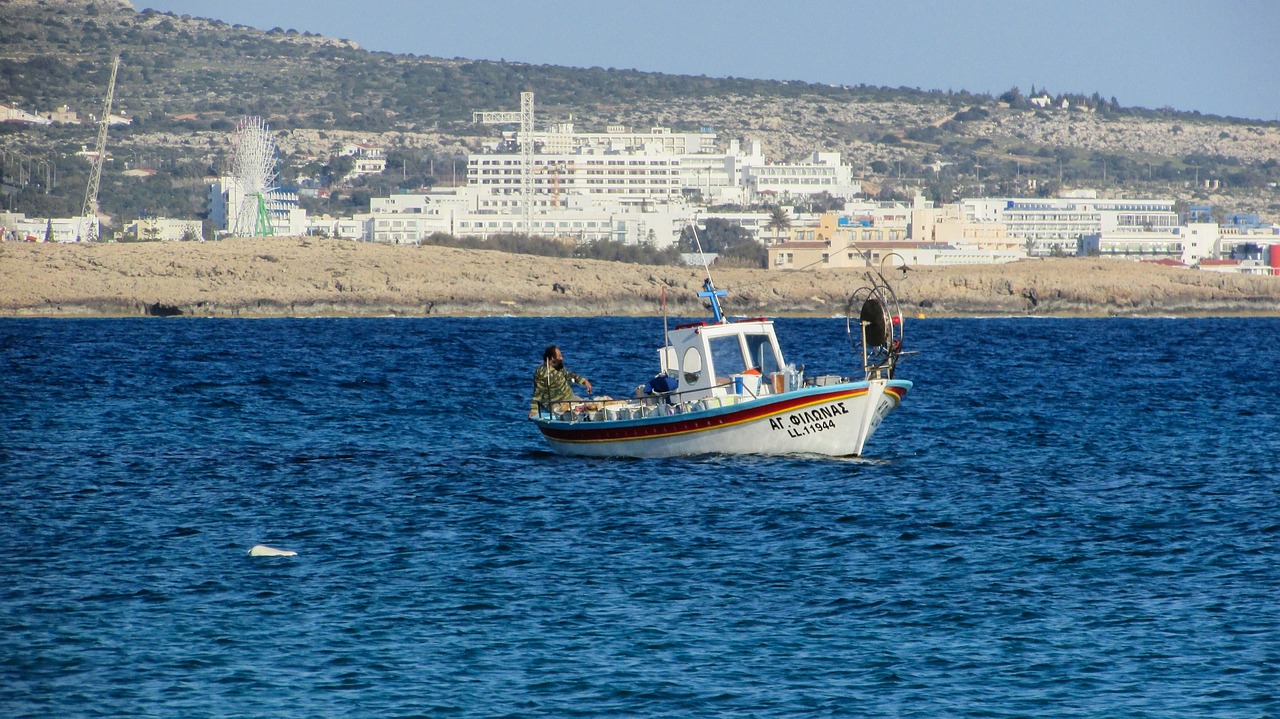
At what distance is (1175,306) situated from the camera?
447 ft

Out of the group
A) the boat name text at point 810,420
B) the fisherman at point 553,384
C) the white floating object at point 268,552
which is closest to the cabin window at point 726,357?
the boat name text at point 810,420

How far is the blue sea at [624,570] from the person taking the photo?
15812 millimetres

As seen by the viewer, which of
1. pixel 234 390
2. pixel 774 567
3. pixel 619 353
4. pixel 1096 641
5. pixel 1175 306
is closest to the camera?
pixel 1096 641

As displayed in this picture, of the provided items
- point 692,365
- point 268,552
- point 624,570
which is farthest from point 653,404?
point 268,552

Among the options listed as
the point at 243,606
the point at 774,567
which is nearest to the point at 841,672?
the point at 774,567

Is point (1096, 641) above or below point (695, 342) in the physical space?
below

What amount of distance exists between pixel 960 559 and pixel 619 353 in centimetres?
4933

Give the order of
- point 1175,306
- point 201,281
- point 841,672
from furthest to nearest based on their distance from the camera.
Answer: point 1175,306 < point 201,281 < point 841,672

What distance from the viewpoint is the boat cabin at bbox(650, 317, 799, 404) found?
31.0 m

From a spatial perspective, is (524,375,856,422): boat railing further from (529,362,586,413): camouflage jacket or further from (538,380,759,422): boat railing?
(529,362,586,413): camouflage jacket

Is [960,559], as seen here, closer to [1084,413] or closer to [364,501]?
[364,501]

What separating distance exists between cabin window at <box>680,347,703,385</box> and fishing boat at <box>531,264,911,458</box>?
0.8 inches

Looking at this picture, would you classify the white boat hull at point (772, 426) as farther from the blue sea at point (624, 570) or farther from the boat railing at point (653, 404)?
the blue sea at point (624, 570)

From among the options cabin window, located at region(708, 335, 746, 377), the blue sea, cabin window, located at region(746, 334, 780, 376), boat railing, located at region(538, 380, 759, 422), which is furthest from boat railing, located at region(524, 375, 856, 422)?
the blue sea
